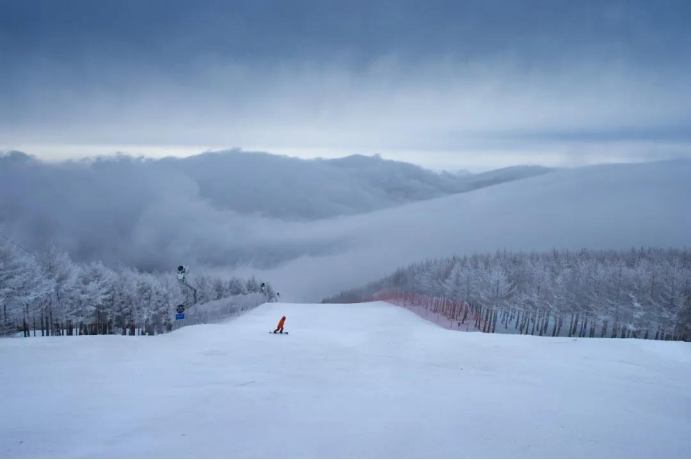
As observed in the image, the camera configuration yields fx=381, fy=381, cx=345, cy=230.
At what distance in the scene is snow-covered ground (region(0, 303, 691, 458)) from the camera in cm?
Result: 859

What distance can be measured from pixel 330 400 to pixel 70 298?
4441 cm

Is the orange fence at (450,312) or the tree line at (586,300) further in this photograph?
the orange fence at (450,312)

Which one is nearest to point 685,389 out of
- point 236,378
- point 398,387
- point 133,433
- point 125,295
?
point 398,387

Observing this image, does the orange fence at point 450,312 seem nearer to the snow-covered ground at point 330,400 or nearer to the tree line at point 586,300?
the tree line at point 586,300

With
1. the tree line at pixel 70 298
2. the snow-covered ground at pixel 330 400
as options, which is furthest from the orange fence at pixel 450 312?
the tree line at pixel 70 298

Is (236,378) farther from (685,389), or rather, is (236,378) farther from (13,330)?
(13,330)

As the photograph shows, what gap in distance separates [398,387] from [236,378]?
5360 millimetres

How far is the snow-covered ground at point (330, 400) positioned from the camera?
28.2 feet

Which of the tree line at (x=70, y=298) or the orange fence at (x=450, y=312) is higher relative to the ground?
the tree line at (x=70, y=298)

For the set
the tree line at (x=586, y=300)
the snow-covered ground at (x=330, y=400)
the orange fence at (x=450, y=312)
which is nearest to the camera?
the snow-covered ground at (x=330, y=400)

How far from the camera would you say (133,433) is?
8672mm

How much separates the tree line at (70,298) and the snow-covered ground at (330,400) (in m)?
11.7

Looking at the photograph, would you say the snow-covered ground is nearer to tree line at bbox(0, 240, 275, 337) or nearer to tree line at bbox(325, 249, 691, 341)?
tree line at bbox(0, 240, 275, 337)

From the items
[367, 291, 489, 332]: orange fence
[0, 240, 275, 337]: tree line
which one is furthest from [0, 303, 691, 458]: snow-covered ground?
[367, 291, 489, 332]: orange fence
